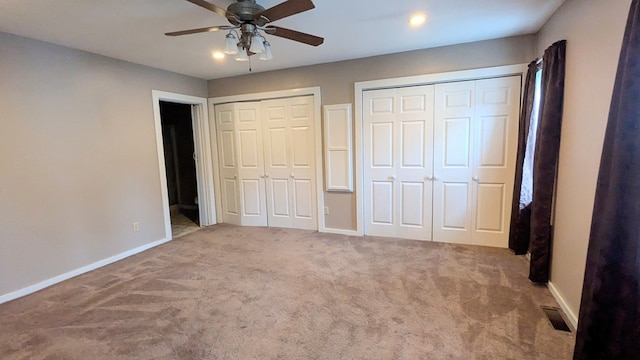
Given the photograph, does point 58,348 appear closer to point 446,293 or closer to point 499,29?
point 446,293

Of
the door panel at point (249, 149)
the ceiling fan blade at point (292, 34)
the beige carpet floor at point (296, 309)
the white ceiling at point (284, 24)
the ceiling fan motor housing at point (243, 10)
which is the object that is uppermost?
the white ceiling at point (284, 24)

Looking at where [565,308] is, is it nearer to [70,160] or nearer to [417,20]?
[417,20]

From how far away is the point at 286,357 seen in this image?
183 centimetres

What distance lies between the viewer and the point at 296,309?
7.73 ft

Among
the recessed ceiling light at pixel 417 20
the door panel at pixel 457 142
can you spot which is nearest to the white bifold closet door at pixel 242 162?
the recessed ceiling light at pixel 417 20

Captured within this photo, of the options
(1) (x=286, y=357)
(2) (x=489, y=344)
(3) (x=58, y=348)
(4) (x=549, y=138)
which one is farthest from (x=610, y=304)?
(3) (x=58, y=348)

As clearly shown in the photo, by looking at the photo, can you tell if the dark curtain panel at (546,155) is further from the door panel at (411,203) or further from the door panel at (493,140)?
the door panel at (411,203)

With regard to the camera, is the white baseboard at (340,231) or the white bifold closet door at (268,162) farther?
the white bifold closet door at (268,162)

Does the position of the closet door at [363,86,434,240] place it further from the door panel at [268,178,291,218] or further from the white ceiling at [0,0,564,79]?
the door panel at [268,178,291,218]

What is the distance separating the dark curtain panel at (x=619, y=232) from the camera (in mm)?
1291

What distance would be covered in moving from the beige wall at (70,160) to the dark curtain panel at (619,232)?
4.25m

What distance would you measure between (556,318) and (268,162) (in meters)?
3.74

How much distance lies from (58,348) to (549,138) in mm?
3859

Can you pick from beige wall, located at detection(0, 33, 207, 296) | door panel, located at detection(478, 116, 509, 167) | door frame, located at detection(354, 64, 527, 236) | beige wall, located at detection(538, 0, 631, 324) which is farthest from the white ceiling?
door panel, located at detection(478, 116, 509, 167)
